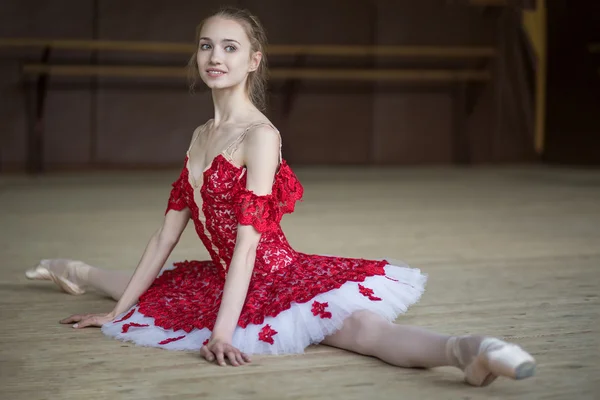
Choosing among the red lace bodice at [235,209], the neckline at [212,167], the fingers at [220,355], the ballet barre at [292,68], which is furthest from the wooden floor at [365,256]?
the ballet barre at [292,68]

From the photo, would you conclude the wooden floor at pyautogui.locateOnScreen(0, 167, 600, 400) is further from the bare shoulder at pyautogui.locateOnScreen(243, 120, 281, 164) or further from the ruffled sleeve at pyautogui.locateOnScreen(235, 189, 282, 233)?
the bare shoulder at pyautogui.locateOnScreen(243, 120, 281, 164)

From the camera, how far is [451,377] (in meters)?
1.54

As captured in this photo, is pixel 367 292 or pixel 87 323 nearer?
pixel 367 292

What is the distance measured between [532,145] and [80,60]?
14.2ft

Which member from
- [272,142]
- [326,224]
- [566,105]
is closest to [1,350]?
[272,142]

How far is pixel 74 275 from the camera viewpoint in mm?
2385

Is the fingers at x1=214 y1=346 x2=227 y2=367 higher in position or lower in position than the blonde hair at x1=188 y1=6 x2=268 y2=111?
lower

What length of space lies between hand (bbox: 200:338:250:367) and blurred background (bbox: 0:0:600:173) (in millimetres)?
5080

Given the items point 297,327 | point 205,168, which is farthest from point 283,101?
point 297,327

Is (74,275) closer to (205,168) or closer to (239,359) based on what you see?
(205,168)

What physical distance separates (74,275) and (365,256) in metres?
1.10

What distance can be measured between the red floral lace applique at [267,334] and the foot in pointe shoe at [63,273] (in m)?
0.84

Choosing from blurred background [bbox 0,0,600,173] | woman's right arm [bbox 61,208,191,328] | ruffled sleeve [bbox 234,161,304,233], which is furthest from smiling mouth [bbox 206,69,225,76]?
blurred background [bbox 0,0,600,173]

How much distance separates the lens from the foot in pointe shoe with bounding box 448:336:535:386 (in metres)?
1.33
